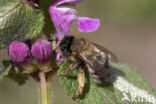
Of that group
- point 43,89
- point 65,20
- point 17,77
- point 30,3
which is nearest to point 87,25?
point 65,20

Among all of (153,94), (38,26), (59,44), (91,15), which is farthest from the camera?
(91,15)

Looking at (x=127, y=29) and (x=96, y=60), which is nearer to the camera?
(x=96, y=60)

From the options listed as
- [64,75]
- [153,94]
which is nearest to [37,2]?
[64,75]

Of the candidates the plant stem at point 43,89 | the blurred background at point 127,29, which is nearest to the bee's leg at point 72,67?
the plant stem at point 43,89

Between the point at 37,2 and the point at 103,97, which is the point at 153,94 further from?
the point at 37,2

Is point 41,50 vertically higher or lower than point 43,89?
higher

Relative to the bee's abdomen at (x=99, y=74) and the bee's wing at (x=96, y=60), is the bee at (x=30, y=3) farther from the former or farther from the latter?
the bee's abdomen at (x=99, y=74)

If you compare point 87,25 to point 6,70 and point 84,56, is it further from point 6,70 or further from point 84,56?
point 6,70
